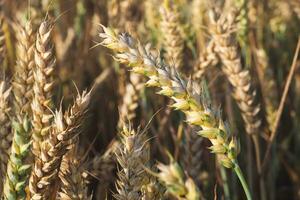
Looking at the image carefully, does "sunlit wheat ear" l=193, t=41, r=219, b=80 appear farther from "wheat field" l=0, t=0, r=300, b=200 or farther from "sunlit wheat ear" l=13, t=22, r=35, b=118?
"sunlit wheat ear" l=13, t=22, r=35, b=118

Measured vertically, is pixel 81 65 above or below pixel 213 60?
below

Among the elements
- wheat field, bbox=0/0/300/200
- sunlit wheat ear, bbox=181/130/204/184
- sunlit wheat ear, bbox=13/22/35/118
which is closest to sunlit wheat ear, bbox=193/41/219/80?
wheat field, bbox=0/0/300/200

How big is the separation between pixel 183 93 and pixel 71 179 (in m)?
0.25

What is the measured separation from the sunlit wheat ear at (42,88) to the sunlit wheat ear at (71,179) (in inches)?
2.8

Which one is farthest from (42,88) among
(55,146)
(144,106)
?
(144,106)

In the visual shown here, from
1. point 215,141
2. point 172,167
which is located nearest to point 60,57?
point 215,141

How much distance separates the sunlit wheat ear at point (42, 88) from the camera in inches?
32.2

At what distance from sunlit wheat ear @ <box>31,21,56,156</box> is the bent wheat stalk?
0.12 meters

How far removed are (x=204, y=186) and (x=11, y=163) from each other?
2.30ft

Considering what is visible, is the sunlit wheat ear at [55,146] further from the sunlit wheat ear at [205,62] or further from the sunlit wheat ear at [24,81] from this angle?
A: the sunlit wheat ear at [205,62]

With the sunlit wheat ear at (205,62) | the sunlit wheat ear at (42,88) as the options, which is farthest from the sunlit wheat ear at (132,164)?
the sunlit wheat ear at (205,62)

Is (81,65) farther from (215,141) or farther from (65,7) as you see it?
(215,141)

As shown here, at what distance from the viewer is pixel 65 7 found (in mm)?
2092

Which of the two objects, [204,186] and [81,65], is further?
[81,65]
